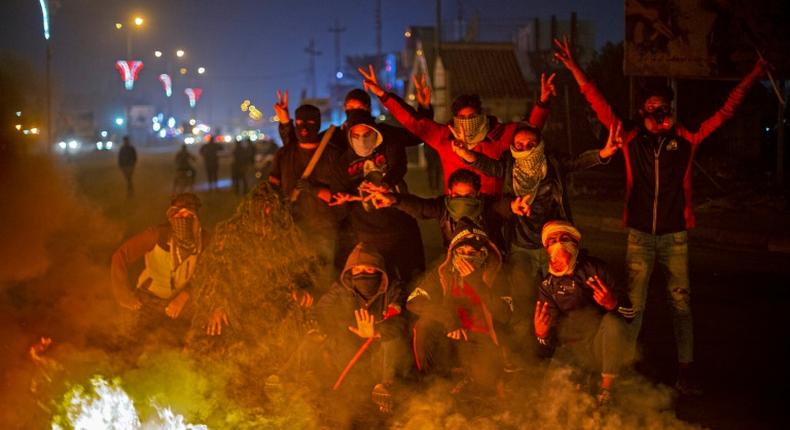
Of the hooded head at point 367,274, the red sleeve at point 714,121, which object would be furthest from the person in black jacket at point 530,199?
the hooded head at point 367,274

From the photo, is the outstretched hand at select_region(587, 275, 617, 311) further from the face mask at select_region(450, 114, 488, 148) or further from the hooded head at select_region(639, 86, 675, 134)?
the face mask at select_region(450, 114, 488, 148)

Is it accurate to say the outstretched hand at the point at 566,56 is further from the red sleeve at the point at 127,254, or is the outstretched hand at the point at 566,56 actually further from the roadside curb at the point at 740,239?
the roadside curb at the point at 740,239

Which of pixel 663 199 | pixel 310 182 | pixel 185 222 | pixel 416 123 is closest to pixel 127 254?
pixel 185 222

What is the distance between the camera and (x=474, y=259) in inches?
207

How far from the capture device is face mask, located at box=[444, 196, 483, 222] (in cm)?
543

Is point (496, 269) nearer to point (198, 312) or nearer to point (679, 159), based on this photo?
point (679, 159)

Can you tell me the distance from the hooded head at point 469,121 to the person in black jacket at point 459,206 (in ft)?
1.00

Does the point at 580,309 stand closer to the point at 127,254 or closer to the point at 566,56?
the point at 566,56

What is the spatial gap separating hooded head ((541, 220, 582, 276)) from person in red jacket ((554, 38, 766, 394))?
0.56 m

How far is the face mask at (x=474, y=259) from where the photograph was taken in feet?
17.3

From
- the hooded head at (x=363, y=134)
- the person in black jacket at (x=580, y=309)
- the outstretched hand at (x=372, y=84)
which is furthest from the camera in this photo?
the outstretched hand at (x=372, y=84)

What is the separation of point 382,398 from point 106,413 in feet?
5.27

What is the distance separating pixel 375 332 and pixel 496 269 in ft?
2.88

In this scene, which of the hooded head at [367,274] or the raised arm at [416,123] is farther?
the raised arm at [416,123]
